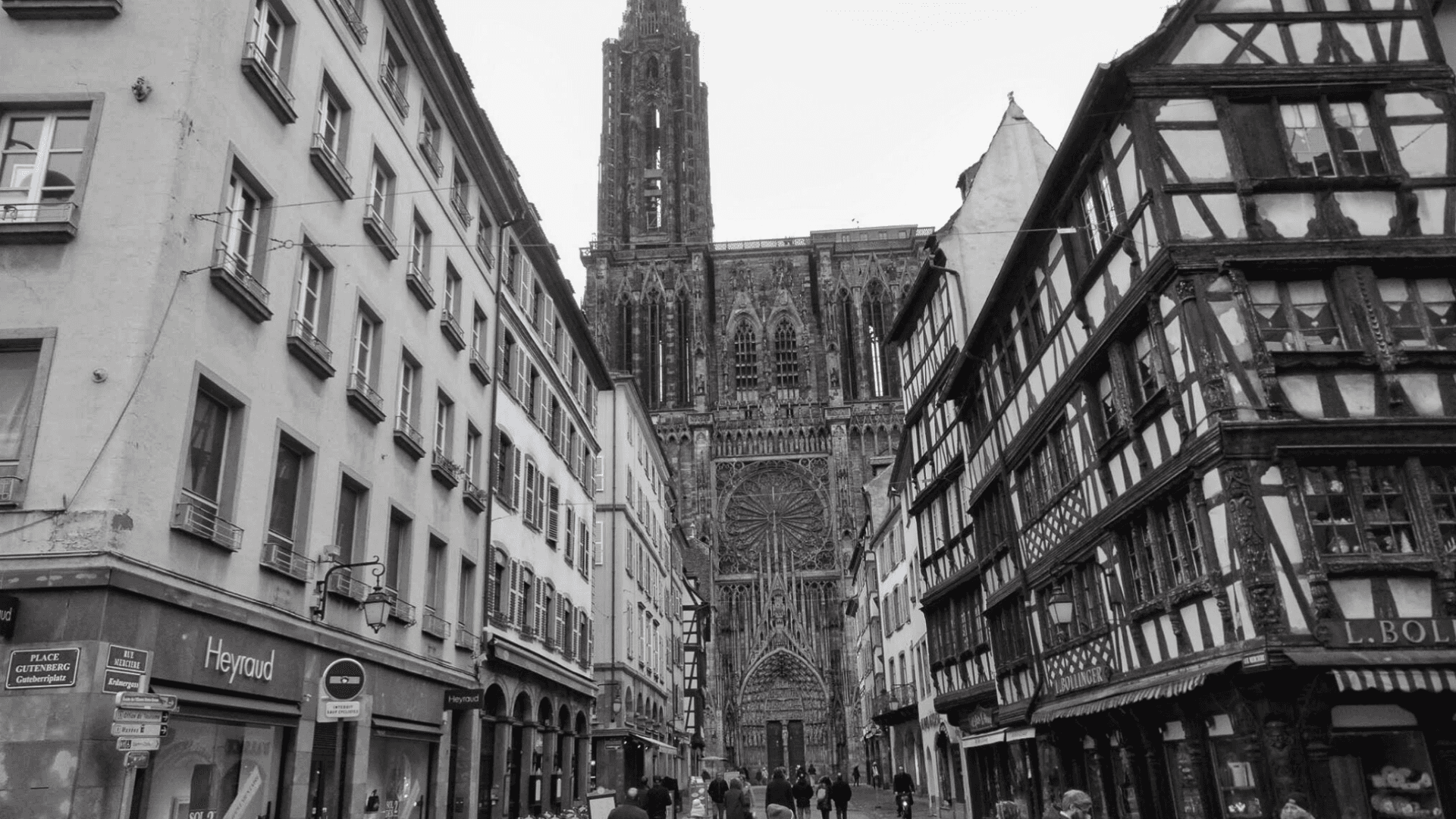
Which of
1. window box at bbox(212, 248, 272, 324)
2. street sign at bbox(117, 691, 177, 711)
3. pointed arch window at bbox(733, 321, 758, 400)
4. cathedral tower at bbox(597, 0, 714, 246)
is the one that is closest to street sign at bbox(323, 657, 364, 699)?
street sign at bbox(117, 691, 177, 711)

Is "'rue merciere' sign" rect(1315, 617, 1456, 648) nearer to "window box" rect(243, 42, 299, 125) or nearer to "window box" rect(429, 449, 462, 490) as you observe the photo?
"window box" rect(429, 449, 462, 490)

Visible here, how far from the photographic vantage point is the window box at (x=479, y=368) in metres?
20.2

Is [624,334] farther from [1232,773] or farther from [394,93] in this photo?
[1232,773]

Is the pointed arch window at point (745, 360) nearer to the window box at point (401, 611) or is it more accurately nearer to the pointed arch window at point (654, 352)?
the pointed arch window at point (654, 352)

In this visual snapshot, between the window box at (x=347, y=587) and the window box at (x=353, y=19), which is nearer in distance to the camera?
the window box at (x=347, y=587)

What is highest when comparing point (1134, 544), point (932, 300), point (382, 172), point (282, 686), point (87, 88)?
point (932, 300)

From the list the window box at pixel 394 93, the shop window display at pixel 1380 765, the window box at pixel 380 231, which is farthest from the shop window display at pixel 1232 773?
the window box at pixel 394 93

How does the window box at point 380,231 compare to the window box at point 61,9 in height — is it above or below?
above

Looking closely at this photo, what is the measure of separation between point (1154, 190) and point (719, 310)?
67.6 m

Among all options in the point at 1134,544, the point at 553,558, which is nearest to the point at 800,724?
the point at 553,558

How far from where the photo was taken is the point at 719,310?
80.8 m

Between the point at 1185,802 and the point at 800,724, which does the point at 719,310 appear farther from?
the point at 1185,802

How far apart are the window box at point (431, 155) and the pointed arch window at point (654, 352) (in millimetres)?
57989

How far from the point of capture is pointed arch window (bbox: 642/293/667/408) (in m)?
77.9
